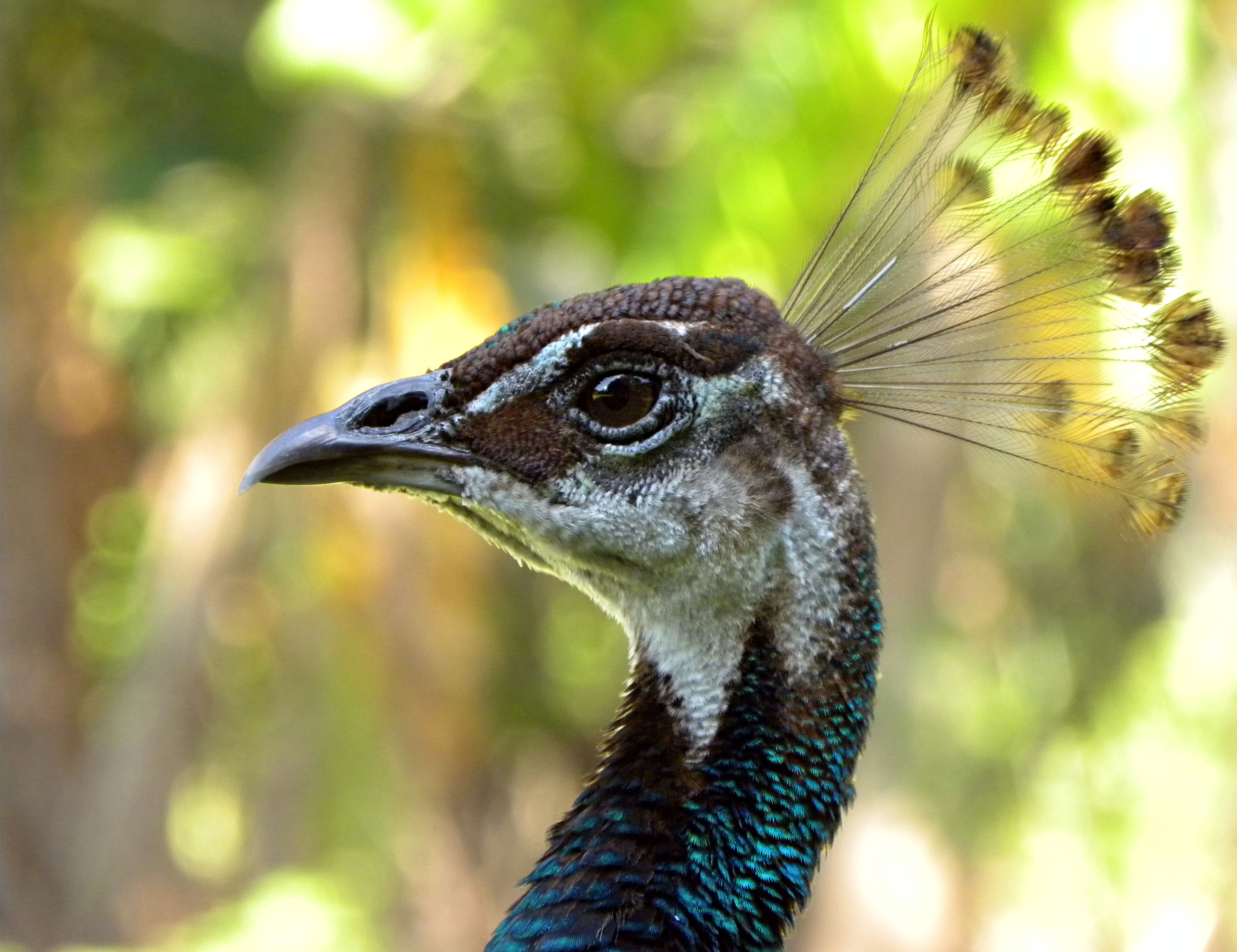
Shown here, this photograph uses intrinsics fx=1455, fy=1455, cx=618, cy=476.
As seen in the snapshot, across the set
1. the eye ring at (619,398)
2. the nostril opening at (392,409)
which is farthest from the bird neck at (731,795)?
the nostril opening at (392,409)

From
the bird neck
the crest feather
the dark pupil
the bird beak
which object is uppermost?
the crest feather

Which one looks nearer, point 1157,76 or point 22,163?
point 1157,76

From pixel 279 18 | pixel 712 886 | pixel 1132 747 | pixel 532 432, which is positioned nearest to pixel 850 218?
pixel 532 432

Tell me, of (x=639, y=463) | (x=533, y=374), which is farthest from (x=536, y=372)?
(x=639, y=463)

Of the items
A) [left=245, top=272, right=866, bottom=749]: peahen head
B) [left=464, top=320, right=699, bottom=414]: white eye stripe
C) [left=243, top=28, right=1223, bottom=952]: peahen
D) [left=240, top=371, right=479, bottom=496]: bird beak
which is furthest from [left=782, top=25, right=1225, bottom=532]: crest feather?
[left=240, top=371, right=479, bottom=496]: bird beak

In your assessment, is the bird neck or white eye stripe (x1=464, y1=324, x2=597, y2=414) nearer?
the bird neck

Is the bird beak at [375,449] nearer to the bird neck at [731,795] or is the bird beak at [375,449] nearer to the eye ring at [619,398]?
the eye ring at [619,398]

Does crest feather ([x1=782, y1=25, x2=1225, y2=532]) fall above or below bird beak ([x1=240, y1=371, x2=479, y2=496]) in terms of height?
above

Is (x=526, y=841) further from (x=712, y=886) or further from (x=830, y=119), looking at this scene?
(x=712, y=886)

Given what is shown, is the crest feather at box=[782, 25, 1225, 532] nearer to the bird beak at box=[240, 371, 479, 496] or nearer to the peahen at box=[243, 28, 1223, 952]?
the peahen at box=[243, 28, 1223, 952]
